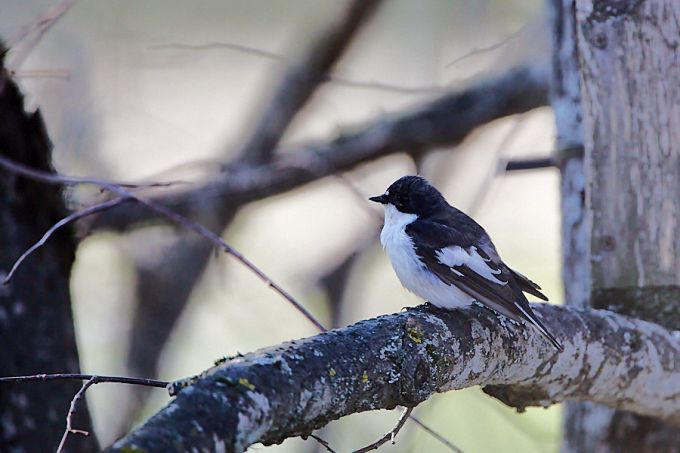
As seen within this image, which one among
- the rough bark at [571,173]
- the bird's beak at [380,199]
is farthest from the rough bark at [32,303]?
the rough bark at [571,173]

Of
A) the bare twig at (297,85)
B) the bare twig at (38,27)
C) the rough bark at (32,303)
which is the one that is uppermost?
the bare twig at (38,27)

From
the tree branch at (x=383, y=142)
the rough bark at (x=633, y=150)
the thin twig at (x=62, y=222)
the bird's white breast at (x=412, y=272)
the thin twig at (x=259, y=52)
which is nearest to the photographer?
the thin twig at (x=62, y=222)

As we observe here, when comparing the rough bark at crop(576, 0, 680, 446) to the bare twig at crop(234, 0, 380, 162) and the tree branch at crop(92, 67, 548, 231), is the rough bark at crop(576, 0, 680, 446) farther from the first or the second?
the bare twig at crop(234, 0, 380, 162)

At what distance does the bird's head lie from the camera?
4.02 m

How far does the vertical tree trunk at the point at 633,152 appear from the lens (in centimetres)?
365

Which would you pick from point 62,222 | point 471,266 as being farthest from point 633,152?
point 62,222

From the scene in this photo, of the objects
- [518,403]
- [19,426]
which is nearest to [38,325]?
[19,426]

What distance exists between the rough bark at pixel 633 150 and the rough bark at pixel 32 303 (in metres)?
2.05

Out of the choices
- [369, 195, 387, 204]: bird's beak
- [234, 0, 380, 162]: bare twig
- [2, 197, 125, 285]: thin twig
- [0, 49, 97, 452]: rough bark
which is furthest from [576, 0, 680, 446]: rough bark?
[234, 0, 380, 162]: bare twig

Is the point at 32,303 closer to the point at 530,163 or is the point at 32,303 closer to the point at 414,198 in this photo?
the point at 414,198

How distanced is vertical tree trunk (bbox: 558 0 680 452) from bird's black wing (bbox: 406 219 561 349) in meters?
0.48

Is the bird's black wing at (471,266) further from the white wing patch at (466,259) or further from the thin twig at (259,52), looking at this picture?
the thin twig at (259,52)

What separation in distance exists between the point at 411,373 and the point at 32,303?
63.2 inches

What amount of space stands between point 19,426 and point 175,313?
2.63 meters
